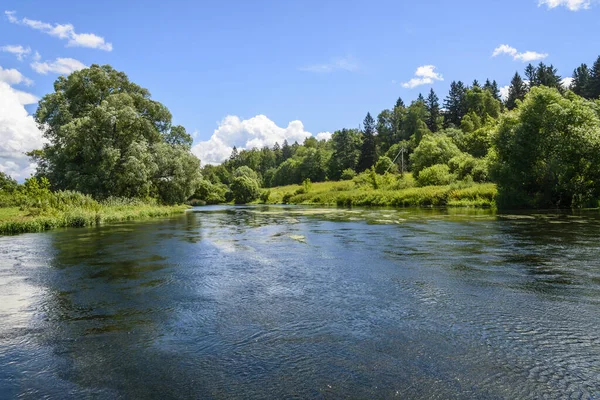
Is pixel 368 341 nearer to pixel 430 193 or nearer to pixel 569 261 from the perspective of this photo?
pixel 569 261

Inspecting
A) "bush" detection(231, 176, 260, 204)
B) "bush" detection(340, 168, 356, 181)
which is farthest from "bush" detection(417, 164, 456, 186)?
"bush" detection(231, 176, 260, 204)

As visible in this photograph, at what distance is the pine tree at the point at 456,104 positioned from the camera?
120 m

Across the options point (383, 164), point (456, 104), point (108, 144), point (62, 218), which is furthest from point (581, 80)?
point (62, 218)

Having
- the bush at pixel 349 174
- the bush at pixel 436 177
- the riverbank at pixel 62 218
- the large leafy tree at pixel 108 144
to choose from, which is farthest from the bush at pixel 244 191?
the riverbank at pixel 62 218

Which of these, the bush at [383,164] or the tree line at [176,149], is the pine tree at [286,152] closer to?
the bush at [383,164]

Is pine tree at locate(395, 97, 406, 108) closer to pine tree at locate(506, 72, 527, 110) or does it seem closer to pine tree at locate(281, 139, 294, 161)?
pine tree at locate(506, 72, 527, 110)

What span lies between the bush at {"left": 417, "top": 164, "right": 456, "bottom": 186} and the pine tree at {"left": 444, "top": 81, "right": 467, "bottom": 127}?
203 ft

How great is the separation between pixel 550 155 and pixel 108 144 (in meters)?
44.4

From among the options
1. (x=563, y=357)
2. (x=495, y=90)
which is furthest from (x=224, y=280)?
(x=495, y=90)

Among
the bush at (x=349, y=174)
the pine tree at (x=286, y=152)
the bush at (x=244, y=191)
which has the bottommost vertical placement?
the bush at (x=244, y=191)

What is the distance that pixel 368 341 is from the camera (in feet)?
21.7

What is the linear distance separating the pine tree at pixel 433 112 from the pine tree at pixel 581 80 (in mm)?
35417

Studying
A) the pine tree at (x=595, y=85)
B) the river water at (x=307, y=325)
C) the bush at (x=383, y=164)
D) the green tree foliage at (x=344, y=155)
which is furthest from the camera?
the green tree foliage at (x=344, y=155)

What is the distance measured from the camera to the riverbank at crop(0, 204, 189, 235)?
25891 millimetres
